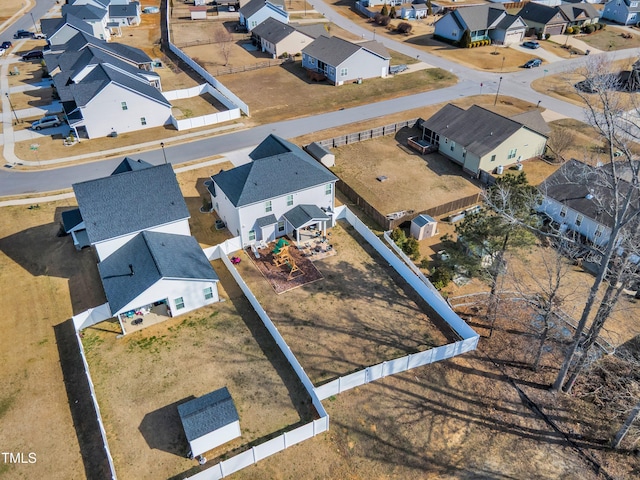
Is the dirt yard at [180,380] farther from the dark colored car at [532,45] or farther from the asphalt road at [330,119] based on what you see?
the dark colored car at [532,45]

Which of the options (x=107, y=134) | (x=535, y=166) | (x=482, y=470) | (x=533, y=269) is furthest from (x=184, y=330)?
(x=535, y=166)

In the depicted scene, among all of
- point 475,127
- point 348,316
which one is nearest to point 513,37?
point 475,127

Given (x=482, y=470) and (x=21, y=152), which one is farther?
(x=21, y=152)

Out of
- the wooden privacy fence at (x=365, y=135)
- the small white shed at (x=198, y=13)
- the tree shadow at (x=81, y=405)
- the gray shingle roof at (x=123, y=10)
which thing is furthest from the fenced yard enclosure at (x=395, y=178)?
the gray shingle roof at (x=123, y=10)

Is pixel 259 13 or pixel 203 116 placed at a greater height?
pixel 259 13

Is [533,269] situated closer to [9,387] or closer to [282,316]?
[282,316]

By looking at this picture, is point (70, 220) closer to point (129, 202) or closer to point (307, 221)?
point (129, 202)

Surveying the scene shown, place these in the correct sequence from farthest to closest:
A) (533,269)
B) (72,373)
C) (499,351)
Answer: (533,269) < (499,351) < (72,373)
